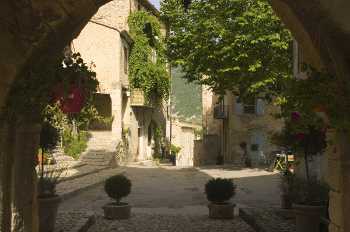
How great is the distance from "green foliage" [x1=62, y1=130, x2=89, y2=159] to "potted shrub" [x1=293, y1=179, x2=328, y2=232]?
15.4m

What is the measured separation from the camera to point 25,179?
5.66 metres

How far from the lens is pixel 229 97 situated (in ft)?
102

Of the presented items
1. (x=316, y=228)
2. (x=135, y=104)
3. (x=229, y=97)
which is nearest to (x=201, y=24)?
(x=135, y=104)

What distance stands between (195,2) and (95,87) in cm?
1708

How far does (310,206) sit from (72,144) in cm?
1634

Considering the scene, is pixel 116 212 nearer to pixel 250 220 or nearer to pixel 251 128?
pixel 250 220

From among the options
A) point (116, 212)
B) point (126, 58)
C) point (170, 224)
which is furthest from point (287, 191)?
point (126, 58)

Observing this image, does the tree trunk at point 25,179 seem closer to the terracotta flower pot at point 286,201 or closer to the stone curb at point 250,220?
the stone curb at point 250,220

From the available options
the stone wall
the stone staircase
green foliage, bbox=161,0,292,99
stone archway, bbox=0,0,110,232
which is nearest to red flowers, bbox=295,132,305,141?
stone archway, bbox=0,0,110,232

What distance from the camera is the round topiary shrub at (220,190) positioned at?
1012 centimetres

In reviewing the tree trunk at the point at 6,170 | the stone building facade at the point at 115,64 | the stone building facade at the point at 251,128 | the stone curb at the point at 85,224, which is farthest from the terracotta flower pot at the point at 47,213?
the stone building facade at the point at 251,128

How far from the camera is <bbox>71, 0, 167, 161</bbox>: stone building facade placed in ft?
80.9

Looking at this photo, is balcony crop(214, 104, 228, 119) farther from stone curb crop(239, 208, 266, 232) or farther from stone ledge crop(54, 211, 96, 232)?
stone ledge crop(54, 211, 96, 232)

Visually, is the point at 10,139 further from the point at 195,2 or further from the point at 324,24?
the point at 195,2
